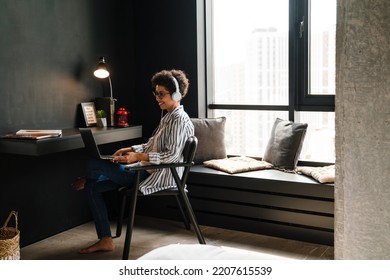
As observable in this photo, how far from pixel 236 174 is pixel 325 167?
0.71 meters

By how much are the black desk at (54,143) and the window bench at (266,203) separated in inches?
31.2

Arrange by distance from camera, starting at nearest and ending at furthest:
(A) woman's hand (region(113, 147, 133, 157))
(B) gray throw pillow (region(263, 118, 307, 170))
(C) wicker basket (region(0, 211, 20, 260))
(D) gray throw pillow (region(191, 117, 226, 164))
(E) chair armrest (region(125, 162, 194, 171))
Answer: (C) wicker basket (region(0, 211, 20, 260))
(E) chair armrest (region(125, 162, 194, 171))
(A) woman's hand (region(113, 147, 133, 157))
(B) gray throw pillow (region(263, 118, 307, 170))
(D) gray throw pillow (region(191, 117, 226, 164))

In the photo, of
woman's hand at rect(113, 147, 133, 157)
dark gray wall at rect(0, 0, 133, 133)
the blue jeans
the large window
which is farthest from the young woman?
the large window

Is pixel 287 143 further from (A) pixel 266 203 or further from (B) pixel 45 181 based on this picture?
(B) pixel 45 181

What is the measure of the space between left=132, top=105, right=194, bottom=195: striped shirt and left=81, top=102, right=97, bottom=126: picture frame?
3.19 feet

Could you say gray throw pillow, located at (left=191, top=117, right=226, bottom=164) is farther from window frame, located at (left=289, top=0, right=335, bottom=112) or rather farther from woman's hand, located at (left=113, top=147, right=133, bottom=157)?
woman's hand, located at (left=113, top=147, right=133, bottom=157)

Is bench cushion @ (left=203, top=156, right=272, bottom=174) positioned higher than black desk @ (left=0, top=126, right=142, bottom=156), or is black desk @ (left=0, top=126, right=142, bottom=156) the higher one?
black desk @ (left=0, top=126, right=142, bottom=156)

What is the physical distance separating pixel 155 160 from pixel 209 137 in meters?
1.20

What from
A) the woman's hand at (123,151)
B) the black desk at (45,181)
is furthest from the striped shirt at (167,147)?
the black desk at (45,181)

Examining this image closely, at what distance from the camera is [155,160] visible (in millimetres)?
3676

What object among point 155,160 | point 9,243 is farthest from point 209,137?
point 9,243

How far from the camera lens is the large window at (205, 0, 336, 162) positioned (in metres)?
4.52
